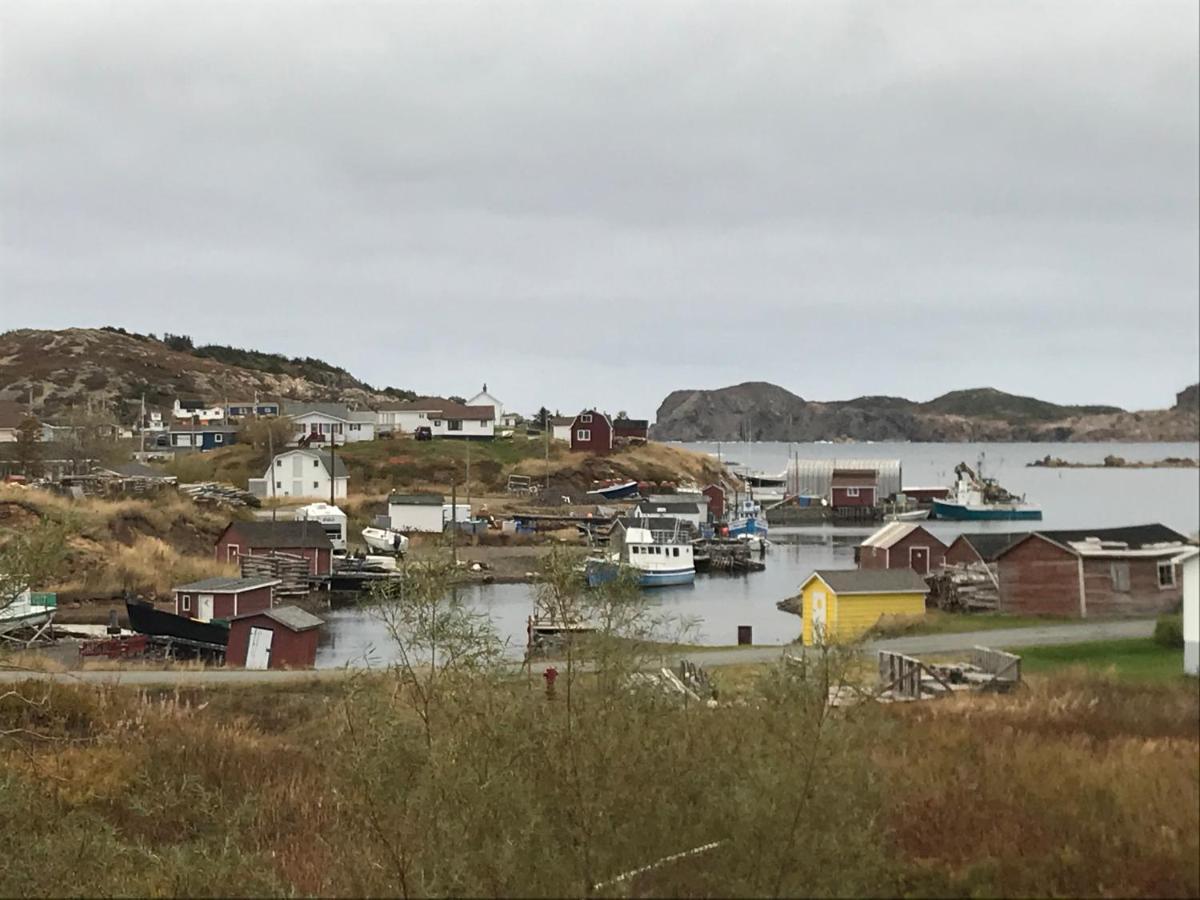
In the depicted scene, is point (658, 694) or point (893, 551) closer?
point (658, 694)

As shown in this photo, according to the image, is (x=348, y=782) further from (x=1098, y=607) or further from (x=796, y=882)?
(x=1098, y=607)

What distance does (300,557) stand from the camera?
48.1 meters

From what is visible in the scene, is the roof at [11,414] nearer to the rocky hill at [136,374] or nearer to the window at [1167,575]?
the rocky hill at [136,374]

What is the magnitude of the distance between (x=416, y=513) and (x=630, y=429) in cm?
3903

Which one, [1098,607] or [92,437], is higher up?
[92,437]

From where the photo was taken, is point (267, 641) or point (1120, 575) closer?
point (1120, 575)

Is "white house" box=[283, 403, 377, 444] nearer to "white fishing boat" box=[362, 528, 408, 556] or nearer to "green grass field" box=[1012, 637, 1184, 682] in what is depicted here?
"white fishing boat" box=[362, 528, 408, 556]

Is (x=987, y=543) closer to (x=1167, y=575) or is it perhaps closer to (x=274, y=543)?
(x=1167, y=575)

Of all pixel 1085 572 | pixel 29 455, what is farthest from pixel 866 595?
pixel 29 455

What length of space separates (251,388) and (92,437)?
6714 cm

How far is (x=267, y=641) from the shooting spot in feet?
92.4

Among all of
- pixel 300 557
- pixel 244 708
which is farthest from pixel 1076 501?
pixel 244 708

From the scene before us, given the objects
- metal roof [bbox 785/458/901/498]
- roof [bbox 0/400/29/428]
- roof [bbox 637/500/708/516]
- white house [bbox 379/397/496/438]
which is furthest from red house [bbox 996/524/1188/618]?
roof [bbox 0/400/29/428]

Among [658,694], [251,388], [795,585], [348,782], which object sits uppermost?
[251,388]
